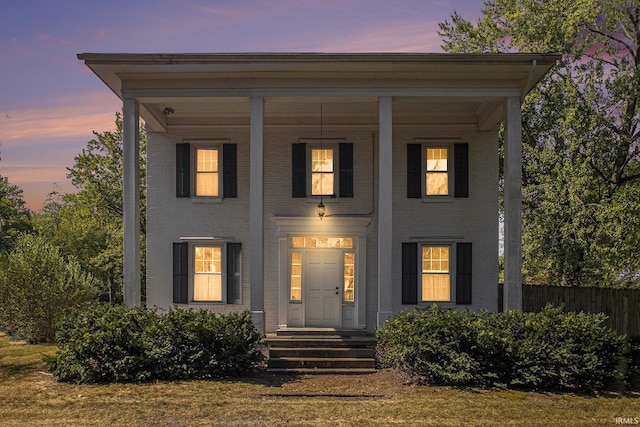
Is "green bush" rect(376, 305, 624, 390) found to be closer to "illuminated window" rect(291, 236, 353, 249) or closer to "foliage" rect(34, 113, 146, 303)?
"illuminated window" rect(291, 236, 353, 249)

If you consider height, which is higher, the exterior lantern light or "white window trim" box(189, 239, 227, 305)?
the exterior lantern light

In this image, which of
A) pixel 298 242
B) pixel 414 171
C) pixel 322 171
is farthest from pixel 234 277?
pixel 414 171

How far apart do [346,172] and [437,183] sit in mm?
2485

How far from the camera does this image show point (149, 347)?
11.0 m

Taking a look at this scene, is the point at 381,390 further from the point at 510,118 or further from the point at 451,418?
the point at 510,118

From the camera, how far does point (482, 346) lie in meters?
10.9

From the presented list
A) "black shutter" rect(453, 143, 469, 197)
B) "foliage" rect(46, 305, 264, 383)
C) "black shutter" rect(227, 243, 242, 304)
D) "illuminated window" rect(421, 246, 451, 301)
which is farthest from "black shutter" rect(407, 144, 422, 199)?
"foliage" rect(46, 305, 264, 383)

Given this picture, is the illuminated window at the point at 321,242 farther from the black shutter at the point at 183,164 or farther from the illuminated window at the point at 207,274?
the black shutter at the point at 183,164

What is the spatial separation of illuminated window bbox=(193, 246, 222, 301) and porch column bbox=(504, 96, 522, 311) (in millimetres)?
7277

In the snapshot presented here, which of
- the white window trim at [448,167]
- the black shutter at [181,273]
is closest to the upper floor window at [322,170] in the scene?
the white window trim at [448,167]

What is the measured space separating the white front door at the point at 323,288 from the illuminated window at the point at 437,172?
3069 mm

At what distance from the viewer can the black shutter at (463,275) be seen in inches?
581

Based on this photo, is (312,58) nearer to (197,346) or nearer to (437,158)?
(437,158)

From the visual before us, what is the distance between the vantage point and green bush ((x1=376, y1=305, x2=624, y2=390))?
10.7 meters
